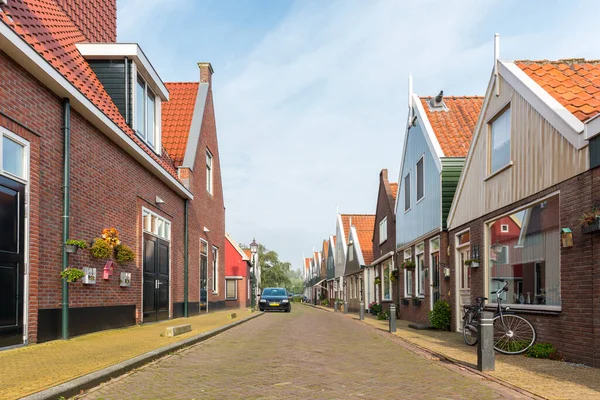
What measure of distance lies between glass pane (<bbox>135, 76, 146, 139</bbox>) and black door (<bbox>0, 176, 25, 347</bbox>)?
21.8ft

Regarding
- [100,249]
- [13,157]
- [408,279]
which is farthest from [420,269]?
[13,157]

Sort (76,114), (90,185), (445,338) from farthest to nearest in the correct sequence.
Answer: (445,338) → (90,185) → (76,114)

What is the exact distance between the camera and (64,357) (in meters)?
7.45

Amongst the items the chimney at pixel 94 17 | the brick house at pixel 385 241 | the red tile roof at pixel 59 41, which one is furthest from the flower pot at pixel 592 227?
the brick house at pixel 385 241

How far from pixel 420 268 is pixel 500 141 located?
7.84 metres

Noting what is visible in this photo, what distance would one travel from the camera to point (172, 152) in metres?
19.8

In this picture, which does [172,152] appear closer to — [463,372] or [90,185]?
[90,185]

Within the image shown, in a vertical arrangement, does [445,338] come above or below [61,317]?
below

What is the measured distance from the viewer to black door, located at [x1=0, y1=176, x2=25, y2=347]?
7.73 m

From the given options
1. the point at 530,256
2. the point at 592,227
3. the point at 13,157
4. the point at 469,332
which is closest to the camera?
the point at 592,227

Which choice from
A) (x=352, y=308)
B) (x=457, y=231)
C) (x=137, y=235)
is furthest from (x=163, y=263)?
(x=352, y=308)

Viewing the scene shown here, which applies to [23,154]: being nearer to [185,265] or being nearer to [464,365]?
[464,365]

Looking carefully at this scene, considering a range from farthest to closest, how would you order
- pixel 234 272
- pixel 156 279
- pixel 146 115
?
pixel 234 272
pixel 156 279
pixel 146 115

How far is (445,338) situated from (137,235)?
7.77 m
